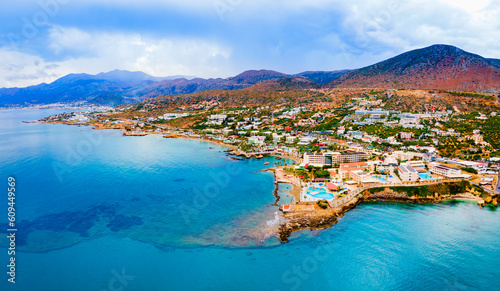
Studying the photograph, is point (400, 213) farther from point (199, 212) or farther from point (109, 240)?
point (109, 240)

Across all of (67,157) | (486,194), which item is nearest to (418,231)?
(486,194)

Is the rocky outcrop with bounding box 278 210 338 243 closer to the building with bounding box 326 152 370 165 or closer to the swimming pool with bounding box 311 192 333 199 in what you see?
the swimming pool with bounding box 311 192 333 199

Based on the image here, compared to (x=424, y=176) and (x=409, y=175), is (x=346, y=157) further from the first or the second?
(x=424, y=176)

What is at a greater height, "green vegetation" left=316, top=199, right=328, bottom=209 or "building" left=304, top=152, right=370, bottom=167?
"building" left=304, top=152, right=370, bottom=167

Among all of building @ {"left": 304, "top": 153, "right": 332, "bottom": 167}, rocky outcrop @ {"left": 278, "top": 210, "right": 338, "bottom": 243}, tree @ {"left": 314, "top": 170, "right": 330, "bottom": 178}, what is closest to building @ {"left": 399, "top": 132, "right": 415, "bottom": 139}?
building @ {"left": 304, "top": 153, "right": 332, "bottom": 167}

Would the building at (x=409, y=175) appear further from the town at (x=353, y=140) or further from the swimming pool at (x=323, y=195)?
the swimming pool at (x=323, y=195)

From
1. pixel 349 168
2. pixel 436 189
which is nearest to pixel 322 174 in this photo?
pixel 349 168
